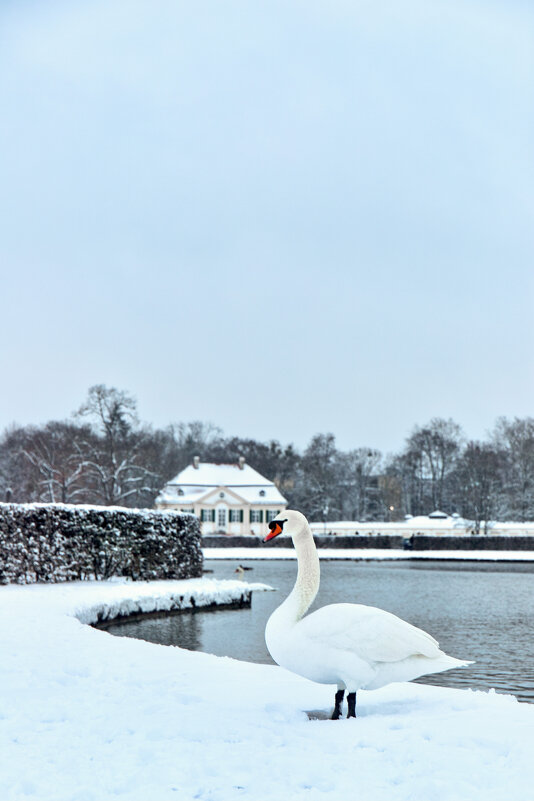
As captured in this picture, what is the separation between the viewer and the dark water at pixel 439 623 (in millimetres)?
11914

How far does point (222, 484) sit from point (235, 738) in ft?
283

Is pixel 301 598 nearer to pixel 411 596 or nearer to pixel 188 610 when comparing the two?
pixel 188 610

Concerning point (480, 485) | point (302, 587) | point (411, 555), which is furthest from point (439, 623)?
point (480, 485)

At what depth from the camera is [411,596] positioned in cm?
2478

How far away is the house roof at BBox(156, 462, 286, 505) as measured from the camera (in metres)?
87.8

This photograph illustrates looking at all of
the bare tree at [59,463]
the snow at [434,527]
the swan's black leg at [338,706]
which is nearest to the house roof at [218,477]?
the snow at [434,527]

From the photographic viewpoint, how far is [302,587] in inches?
261

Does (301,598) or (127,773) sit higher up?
(301,598)

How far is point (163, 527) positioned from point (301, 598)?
17.6m

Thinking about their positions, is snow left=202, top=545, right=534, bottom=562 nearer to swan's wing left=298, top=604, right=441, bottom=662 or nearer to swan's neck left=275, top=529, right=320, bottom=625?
swan's neck left=275, top=529, right=320, bottom=625

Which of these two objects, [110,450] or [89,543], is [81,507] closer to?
[89,543]

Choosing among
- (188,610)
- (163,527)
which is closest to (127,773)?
(188,610)

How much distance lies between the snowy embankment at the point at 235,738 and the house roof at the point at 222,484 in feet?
258

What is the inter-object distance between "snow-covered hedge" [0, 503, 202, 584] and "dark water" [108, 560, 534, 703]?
9.61ft
